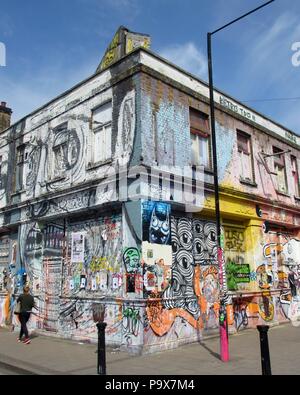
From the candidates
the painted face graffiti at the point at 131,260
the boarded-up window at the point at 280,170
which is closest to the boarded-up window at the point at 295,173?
the boarded-up window at the point at 280,170

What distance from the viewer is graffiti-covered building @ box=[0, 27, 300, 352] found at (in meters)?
10.6

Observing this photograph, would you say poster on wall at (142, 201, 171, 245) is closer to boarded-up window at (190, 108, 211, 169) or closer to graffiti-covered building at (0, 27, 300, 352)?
graffiti-covered building at (0, 27, 300, 352)

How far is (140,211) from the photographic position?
10.3m

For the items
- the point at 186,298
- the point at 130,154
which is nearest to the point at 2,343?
the point at 186,298

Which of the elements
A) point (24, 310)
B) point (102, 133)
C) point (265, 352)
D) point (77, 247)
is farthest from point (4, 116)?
point (265, 352)

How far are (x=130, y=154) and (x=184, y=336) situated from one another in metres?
5.07

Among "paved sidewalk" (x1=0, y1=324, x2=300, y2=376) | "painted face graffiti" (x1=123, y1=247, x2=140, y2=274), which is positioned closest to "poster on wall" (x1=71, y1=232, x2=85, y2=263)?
"painted face graffiti" (x1=123, y1=247, x2=140, y2=274)

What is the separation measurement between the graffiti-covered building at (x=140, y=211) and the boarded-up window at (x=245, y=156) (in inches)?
2.7

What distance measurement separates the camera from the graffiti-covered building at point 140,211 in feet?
34.8

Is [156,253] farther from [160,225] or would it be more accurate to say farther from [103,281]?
[103,281]

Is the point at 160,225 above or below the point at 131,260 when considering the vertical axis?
above

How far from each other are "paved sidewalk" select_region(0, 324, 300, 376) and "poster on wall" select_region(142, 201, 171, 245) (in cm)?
277

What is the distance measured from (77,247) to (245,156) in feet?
23.0
